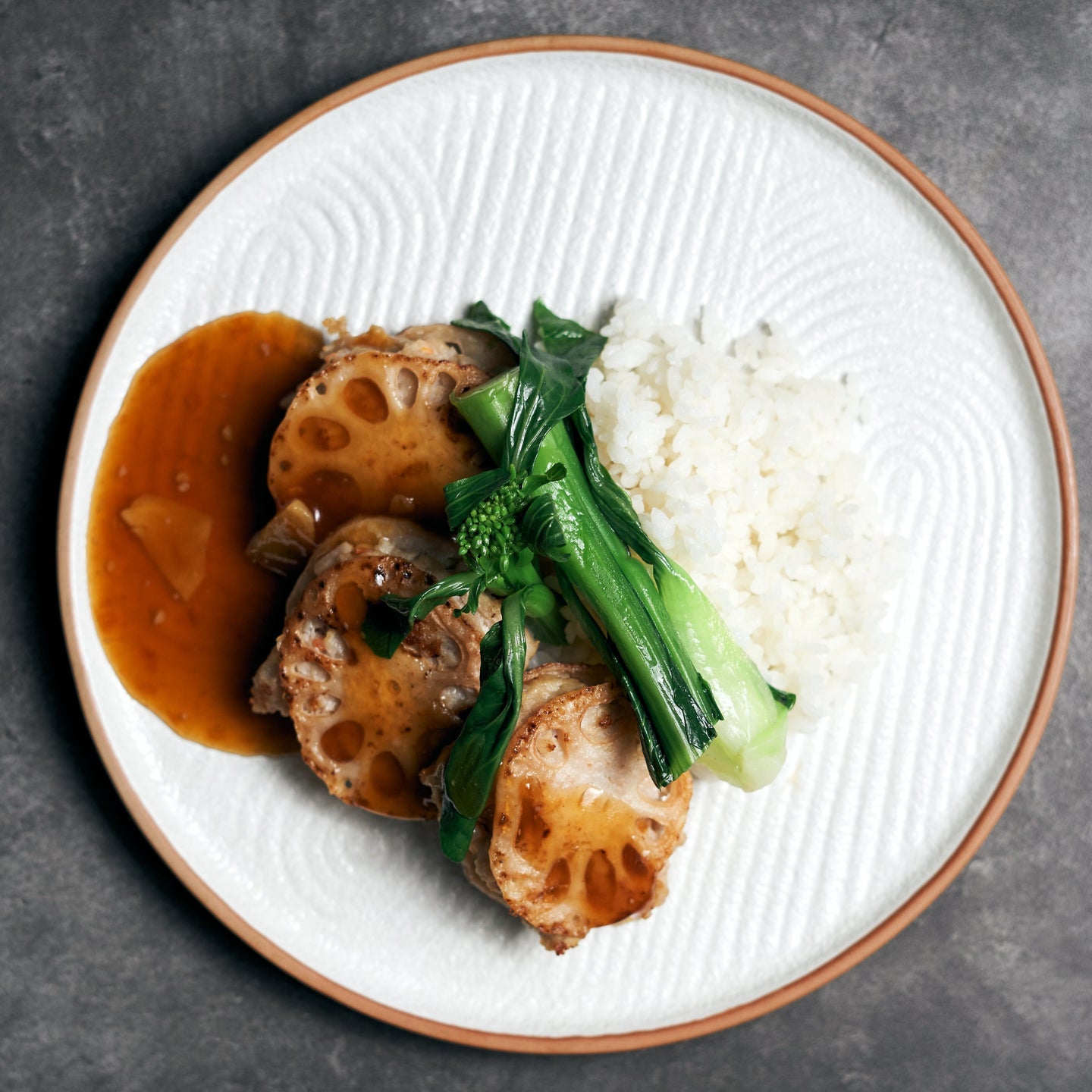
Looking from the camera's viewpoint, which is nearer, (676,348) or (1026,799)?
(676,348)

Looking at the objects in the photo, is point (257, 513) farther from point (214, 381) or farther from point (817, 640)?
point (817, 640)

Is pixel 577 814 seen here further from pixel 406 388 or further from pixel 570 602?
pixel 406 388

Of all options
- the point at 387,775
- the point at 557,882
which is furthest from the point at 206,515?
the point at 557,882

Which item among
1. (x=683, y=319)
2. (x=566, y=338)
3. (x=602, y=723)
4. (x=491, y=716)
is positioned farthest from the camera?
(x=683, y=319)

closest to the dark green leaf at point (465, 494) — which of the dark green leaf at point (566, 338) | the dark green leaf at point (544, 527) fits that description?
the dark green leaf at point (544, 527)

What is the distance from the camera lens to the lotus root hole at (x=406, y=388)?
2664 mm

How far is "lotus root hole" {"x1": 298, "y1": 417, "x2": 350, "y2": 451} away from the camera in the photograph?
8.95 feet

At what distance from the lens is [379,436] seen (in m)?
2.71

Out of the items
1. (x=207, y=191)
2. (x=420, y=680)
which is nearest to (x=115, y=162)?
(x=207, y=191)

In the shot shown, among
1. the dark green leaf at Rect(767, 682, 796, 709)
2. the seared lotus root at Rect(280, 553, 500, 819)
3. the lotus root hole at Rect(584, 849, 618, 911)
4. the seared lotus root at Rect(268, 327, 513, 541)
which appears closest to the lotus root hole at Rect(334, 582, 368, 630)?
the seared lotus root at Rect(280, 553, 500, 819)

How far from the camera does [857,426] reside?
315cm

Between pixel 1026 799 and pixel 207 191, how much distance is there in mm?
3916

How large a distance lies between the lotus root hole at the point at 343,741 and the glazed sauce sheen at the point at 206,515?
1.27 ft

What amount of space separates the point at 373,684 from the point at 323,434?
82cm
